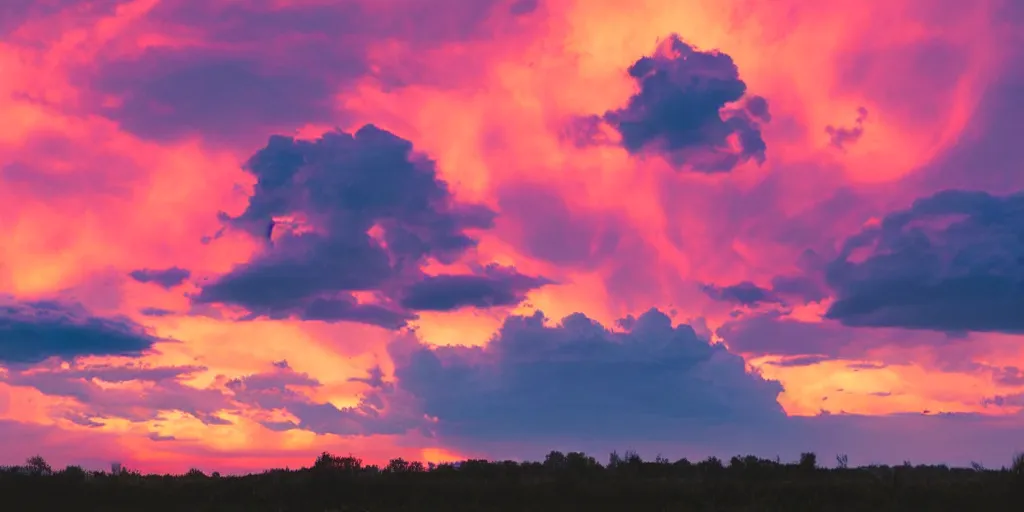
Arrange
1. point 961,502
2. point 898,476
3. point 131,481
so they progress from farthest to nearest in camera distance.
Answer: point 131,481, point 898,476, point 961,502

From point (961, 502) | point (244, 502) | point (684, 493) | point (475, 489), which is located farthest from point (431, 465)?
point (961, 502)

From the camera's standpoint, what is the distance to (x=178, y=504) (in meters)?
42.2

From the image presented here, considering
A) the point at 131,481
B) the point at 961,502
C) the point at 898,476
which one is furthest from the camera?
the point at 131,481

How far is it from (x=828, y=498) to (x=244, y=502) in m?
21.8

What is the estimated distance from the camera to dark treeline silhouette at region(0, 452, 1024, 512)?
38.3m

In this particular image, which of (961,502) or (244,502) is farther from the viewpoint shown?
(244,502)

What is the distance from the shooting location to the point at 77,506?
4262cm

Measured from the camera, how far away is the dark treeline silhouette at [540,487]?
126 feet

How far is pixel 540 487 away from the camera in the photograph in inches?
1609

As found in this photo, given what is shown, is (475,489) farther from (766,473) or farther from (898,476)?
(898,476)

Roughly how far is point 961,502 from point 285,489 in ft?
82.0

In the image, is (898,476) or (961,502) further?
(898,476)

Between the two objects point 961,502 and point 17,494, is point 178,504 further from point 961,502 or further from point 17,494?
point 961,502

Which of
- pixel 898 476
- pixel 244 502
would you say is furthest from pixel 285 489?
pixel 898 476
